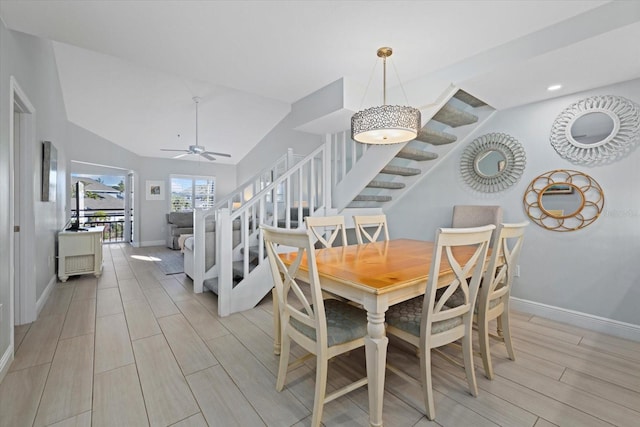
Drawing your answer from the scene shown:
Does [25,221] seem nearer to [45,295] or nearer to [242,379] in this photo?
[45,295]

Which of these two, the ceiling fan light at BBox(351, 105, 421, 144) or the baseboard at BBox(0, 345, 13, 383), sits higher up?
the ceiling fan light at BBox(351, 105, 421, 144)

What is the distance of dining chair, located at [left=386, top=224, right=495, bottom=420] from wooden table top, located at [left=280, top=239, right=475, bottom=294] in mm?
127

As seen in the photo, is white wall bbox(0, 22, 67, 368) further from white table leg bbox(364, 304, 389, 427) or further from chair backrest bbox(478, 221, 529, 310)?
chair backrest bbox(478, 221, 529, 310)

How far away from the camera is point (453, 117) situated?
10.2 ft

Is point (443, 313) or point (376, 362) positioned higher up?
point (443, 313)

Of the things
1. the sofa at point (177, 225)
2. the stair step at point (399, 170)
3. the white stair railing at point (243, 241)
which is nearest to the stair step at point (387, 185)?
the stair step at point (399, 170)

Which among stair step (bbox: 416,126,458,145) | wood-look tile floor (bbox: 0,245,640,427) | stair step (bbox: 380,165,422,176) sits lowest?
wood-look tile floor (bbox: 0,245,640,427)

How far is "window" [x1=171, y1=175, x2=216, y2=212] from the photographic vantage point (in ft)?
24.9

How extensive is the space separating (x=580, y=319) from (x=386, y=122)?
2603mm

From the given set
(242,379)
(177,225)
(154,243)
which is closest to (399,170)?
(242,379)

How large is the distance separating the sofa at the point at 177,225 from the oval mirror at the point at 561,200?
6486 mm

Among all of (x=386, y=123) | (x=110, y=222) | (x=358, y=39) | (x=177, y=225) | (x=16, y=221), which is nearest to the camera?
(x=386, y=123)

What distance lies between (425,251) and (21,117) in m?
3.79

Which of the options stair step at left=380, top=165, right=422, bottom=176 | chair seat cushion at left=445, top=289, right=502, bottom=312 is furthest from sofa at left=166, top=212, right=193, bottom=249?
chair seat cushion at left=445, top=289, right=502, bottom=312
